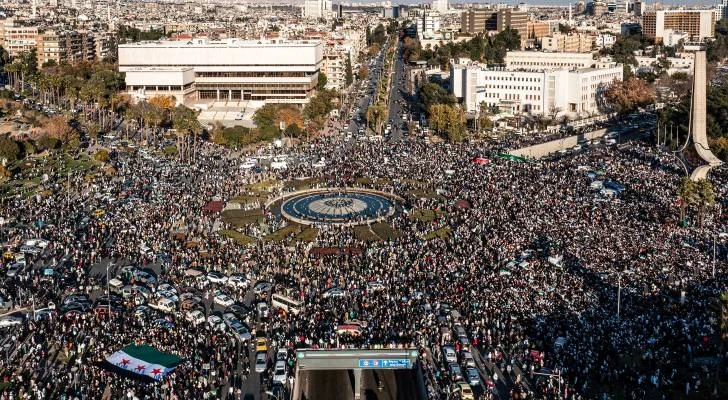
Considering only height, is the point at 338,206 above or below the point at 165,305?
above

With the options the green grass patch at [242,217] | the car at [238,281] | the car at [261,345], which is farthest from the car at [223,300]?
the green grass patch at [242,217]

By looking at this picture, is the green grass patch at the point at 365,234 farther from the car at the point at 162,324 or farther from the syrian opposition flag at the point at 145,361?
the syrian opposition flag at the point at 145,361

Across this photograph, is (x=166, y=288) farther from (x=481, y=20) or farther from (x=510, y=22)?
(x=481, y=20)

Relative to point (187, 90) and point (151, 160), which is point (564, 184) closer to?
point (151, 160)

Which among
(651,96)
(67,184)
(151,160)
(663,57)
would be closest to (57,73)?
(151,160)

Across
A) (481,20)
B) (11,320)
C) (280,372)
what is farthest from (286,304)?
(481,20)

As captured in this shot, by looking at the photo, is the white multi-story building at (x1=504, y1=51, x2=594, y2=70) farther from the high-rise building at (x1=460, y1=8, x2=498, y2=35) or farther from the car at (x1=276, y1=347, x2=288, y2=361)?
the car at (x1=276, y1=347, x2=288, y2=361)
